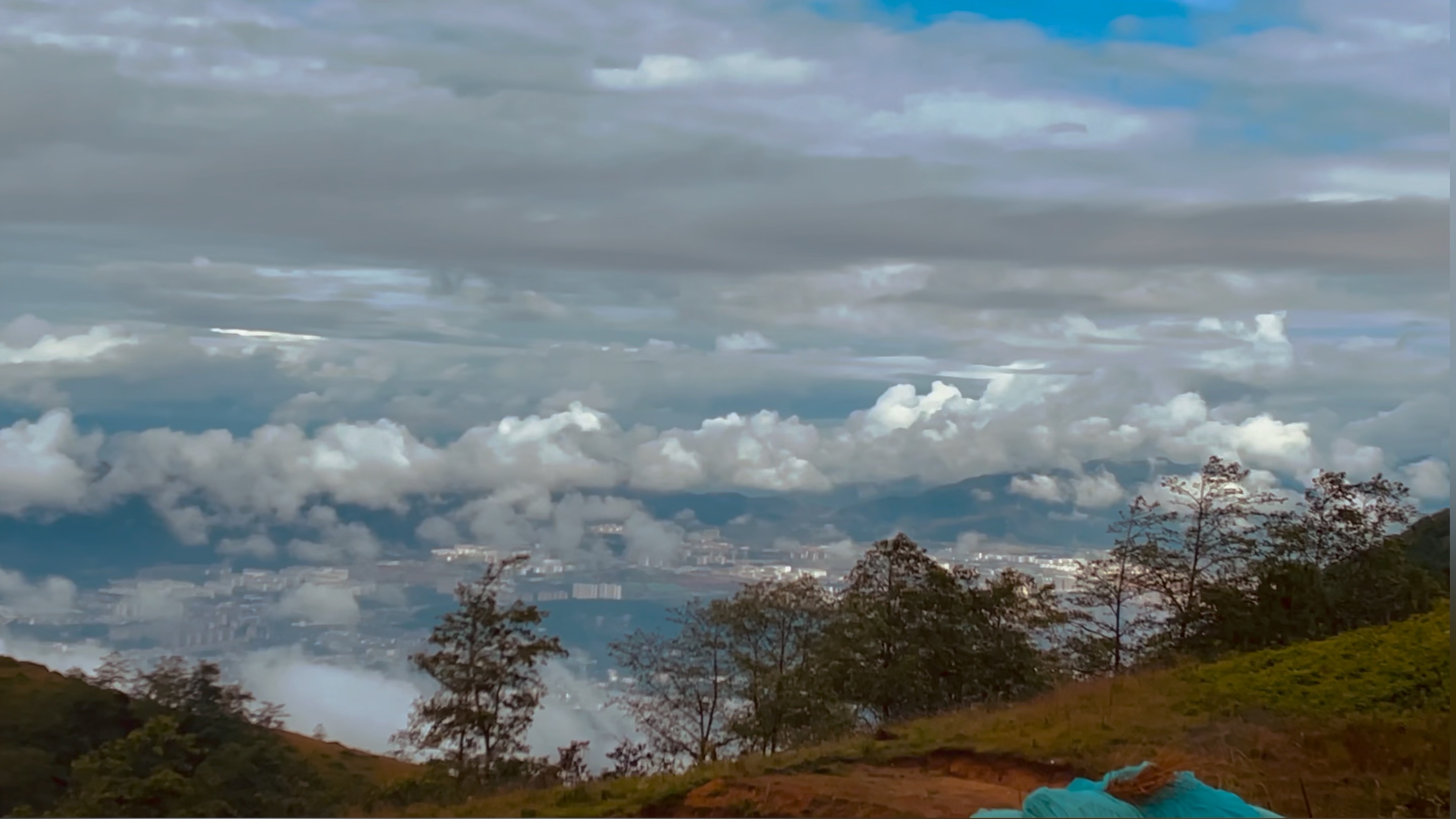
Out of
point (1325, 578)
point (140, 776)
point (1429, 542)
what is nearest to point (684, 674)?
point (140, 776)

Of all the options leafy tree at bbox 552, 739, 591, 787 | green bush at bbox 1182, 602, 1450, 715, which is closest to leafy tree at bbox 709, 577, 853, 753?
leafy tree at bbox 552, 739, 591, 787

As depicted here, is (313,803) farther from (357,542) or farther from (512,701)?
(357,542)

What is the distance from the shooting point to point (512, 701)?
6.14 metres

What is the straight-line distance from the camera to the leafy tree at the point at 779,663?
6.62 metres

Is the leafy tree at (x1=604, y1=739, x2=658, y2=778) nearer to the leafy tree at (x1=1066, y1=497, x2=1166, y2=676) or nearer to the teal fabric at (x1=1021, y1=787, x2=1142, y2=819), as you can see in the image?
the teal fabric at (x1=1021, y1=787, x2=1142, y2=819)

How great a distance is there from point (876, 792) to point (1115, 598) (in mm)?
3900

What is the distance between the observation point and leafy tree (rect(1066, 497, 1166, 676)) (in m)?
7.61

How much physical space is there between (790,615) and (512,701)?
1932 millimetres

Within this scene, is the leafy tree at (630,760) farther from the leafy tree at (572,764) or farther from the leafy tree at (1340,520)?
the leafy tree at (1340,520)

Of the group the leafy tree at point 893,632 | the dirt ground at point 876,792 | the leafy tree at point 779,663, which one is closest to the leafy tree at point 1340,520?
the leafy tree at point 893,632

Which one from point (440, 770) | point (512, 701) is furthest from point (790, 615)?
point (440, 770)

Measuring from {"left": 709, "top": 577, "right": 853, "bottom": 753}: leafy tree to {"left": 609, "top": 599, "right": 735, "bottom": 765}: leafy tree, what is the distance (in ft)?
0.23

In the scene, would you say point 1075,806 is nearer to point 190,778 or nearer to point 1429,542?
point 190,778

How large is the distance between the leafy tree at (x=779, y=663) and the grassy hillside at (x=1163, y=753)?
811 mm
